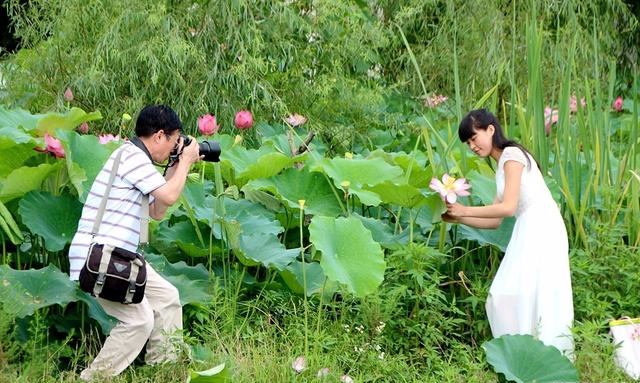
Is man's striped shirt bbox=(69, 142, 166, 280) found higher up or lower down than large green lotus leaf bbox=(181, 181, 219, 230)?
higher up

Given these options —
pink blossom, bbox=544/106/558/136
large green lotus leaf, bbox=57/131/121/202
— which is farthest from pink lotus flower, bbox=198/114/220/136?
pink blossom, bbox=544/106/558/136

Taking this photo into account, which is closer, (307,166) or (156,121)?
(156,121)

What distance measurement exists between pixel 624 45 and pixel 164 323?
6.80 metres

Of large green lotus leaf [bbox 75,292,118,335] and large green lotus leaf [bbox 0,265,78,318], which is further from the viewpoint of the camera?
large green lotus leaf [bbox 75,292,118,335]

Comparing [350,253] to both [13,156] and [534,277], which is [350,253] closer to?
[534,277]

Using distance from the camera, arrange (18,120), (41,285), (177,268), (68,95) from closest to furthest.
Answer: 1. (41,285)
2. (177,268)
3. (18,120)
4. (68,95)

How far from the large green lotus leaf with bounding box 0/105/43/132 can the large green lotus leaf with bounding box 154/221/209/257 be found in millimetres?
812

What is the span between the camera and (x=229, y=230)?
404 centimetres

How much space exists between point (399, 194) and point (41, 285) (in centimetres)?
139

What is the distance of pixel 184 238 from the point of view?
4.31 metres

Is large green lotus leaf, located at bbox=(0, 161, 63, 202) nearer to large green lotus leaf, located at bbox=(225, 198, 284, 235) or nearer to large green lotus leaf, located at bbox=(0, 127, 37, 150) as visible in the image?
large green lotus leaf, located at bbox=(0, 127, 37, 150)

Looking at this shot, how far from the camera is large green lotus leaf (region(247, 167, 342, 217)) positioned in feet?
15.0

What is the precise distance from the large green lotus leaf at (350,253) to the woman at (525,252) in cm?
37

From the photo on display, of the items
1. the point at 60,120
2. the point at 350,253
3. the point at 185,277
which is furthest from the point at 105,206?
the point at 60,120
